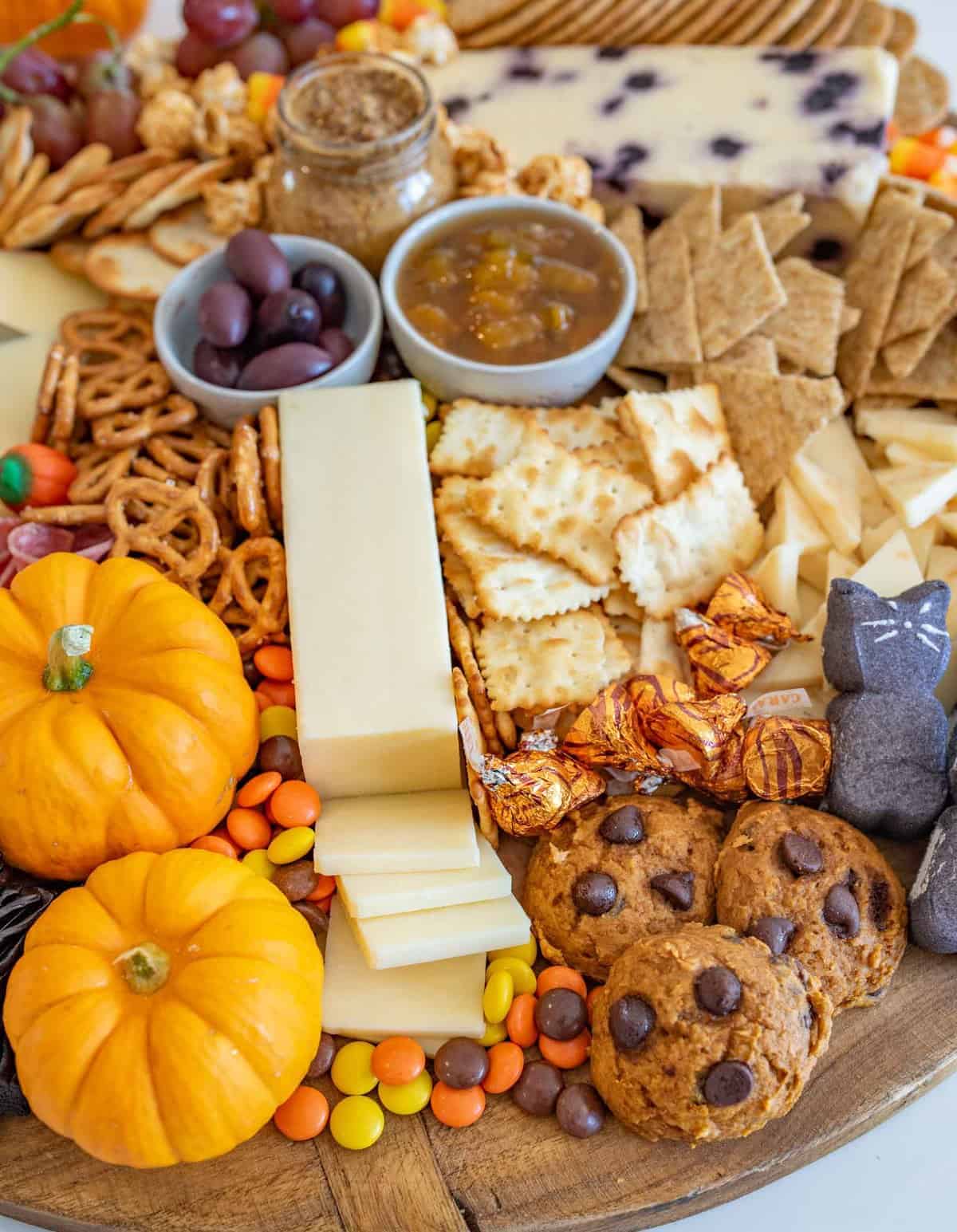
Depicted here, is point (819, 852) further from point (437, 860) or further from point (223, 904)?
point (223, 904)

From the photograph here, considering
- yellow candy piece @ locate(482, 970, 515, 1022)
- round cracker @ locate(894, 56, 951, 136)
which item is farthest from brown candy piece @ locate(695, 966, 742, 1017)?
round cracker @ locate(894, 56, 951, 136)

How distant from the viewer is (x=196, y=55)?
3.16m

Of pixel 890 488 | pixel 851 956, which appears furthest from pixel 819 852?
pixel 890 488

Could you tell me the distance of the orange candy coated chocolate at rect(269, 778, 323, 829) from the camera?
2.21m

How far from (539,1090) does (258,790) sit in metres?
0.78

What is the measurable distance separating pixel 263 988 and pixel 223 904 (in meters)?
0.17

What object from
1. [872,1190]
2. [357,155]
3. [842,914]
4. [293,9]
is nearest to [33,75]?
[293,9]

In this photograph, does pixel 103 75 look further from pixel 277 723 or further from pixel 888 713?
pixel 888 713

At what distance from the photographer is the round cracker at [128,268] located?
113 inches

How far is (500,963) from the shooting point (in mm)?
2098

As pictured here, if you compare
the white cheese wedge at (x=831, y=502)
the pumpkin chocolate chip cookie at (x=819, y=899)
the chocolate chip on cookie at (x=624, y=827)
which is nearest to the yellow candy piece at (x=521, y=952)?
the chocolate chip on cookie at (x=624, y=827)

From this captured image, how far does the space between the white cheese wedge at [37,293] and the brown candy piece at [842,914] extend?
2.30 meters

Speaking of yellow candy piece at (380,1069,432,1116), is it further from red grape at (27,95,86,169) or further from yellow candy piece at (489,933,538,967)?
red grape at (27,95,86,169)

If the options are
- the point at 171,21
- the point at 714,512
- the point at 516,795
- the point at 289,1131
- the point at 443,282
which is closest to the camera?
the point at 289,1131
